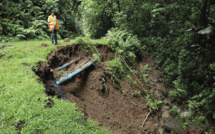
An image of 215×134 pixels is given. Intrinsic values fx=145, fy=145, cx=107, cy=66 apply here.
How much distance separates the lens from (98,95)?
20.1ft

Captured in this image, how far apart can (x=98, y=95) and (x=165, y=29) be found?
781 cm

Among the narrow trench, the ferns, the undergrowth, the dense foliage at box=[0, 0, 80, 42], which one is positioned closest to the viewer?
the narrow trench

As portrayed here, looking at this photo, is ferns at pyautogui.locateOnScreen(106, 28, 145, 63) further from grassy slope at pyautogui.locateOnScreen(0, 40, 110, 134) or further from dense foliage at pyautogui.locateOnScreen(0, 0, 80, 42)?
grassy slope at pyautogui.locateOnScreen(0, 40, 110, 134)

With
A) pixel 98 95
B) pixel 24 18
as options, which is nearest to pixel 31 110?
pixel 98 95

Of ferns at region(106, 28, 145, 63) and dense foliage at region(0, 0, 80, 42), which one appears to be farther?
ferns at region(106, 28, 145, 63)

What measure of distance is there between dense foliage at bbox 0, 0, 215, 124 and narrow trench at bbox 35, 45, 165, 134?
2.07 metres

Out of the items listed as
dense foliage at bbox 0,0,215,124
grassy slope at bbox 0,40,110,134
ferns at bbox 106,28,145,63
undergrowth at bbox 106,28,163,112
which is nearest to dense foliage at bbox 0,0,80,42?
dense foliage at bbox 0,0,215,124

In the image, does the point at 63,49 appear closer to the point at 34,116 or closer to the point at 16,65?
the point at 16,65

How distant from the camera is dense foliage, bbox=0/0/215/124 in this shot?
6.50m

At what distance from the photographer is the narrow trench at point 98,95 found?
16.3 feet

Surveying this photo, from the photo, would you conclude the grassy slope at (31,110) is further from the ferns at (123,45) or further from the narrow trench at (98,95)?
the ferns at (123,45)

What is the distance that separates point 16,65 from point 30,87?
1714 mm

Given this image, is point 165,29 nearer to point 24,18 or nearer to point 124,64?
point 124,64

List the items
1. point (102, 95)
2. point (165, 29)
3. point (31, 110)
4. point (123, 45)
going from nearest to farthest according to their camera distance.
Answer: point (31, 110) < point (102, 95) < point (123, 45) < point (165, 29)
